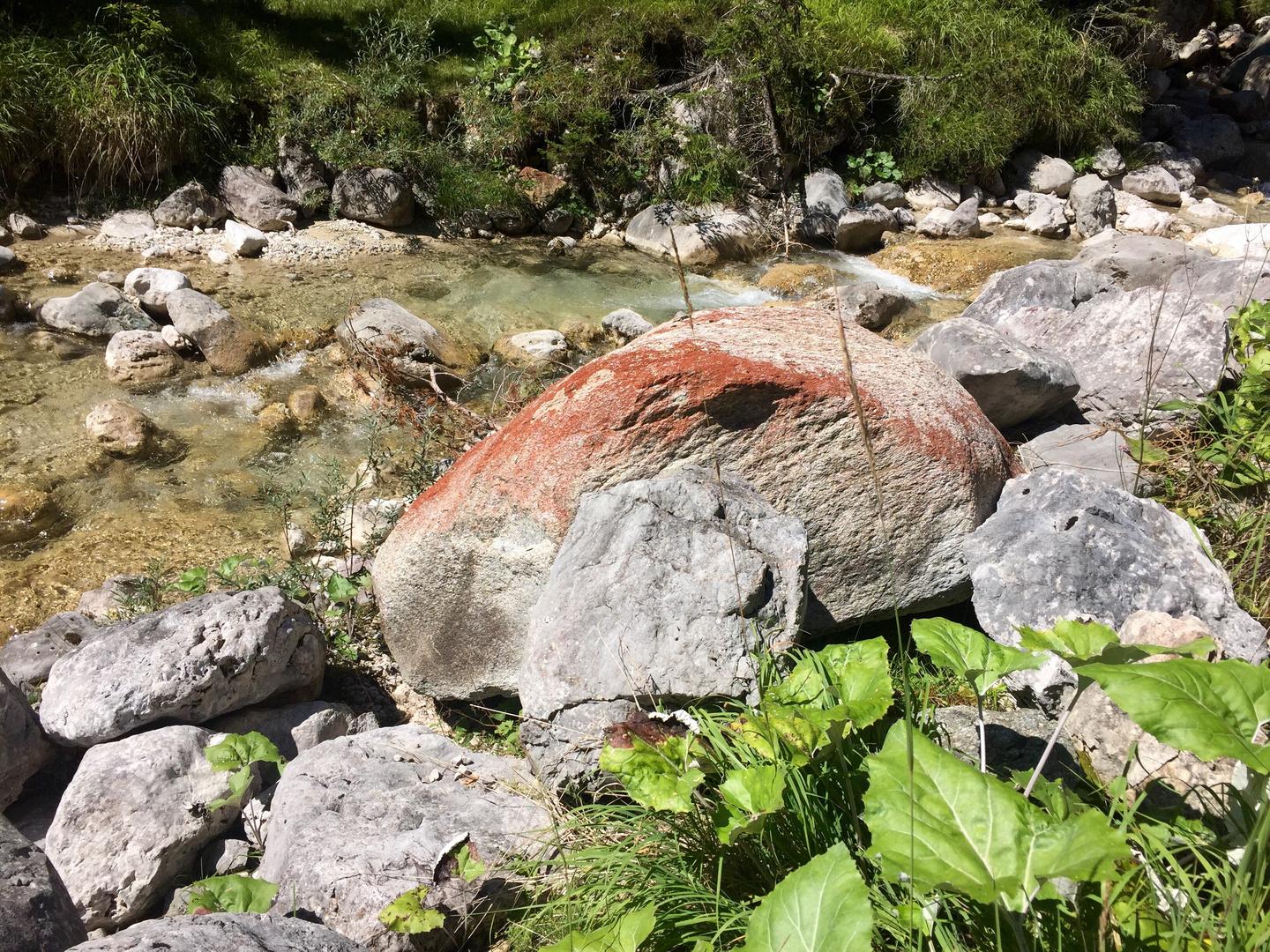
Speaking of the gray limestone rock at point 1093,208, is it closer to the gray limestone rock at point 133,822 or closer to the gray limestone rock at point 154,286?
the gray limestone rock at point 154,286

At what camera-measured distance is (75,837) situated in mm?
2650

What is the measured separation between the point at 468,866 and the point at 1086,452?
9.91ft

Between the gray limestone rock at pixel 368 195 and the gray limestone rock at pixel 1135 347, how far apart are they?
6901 mm

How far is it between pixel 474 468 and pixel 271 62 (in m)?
8.81

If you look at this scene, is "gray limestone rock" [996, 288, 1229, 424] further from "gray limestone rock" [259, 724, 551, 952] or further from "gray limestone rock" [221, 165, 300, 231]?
"gray limestone rock" [221, 165, 300, 231]

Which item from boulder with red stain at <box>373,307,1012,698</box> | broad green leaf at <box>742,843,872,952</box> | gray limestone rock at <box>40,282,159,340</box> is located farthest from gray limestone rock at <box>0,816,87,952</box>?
gray limestone rock at <box>40,282,159,340</box>

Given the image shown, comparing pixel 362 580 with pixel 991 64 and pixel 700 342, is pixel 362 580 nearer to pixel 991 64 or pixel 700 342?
pixel 700 342

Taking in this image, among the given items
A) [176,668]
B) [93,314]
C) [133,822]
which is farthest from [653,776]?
[93,314]

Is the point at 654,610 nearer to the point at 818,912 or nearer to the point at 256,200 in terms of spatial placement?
the point at 818,912

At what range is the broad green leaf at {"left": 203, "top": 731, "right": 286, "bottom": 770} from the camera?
2750mm

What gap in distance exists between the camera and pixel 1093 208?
1034 cm

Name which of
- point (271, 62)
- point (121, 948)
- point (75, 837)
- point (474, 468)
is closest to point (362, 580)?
point (474, 468)

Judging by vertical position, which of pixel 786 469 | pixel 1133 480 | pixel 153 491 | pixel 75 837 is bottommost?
pixel 153 491

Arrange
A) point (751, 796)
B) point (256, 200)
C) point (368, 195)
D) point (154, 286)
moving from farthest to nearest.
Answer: point (368, 195) < point (256, 200) < point (154, 286) < point (751, 796)
